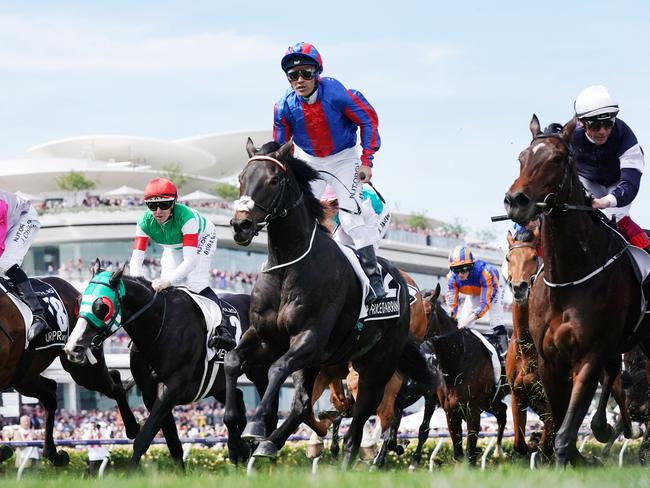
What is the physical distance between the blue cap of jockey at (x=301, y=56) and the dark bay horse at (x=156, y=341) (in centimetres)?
238

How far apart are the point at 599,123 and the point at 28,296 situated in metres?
5.43

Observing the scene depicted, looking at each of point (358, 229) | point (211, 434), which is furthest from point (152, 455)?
point (211, 434)

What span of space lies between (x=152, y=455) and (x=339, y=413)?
7.78 ft

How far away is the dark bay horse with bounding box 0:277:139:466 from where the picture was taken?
34.1 feet

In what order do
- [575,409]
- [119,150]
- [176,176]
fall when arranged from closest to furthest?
[575,409] → [176,176] → [119,150]

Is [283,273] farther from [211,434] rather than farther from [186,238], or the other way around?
[211,434]

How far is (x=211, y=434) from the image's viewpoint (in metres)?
23.5

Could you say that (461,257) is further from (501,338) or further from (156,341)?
(156,341)

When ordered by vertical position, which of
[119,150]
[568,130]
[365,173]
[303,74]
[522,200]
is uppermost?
[119,150]

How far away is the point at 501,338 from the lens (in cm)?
1466

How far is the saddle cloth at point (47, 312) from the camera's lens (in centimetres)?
1056

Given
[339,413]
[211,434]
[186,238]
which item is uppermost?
[186,238]

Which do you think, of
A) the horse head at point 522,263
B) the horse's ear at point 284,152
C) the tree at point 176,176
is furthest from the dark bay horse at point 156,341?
the tree at point 176,176

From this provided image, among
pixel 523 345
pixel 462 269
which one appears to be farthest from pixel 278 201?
pixel 462 269
